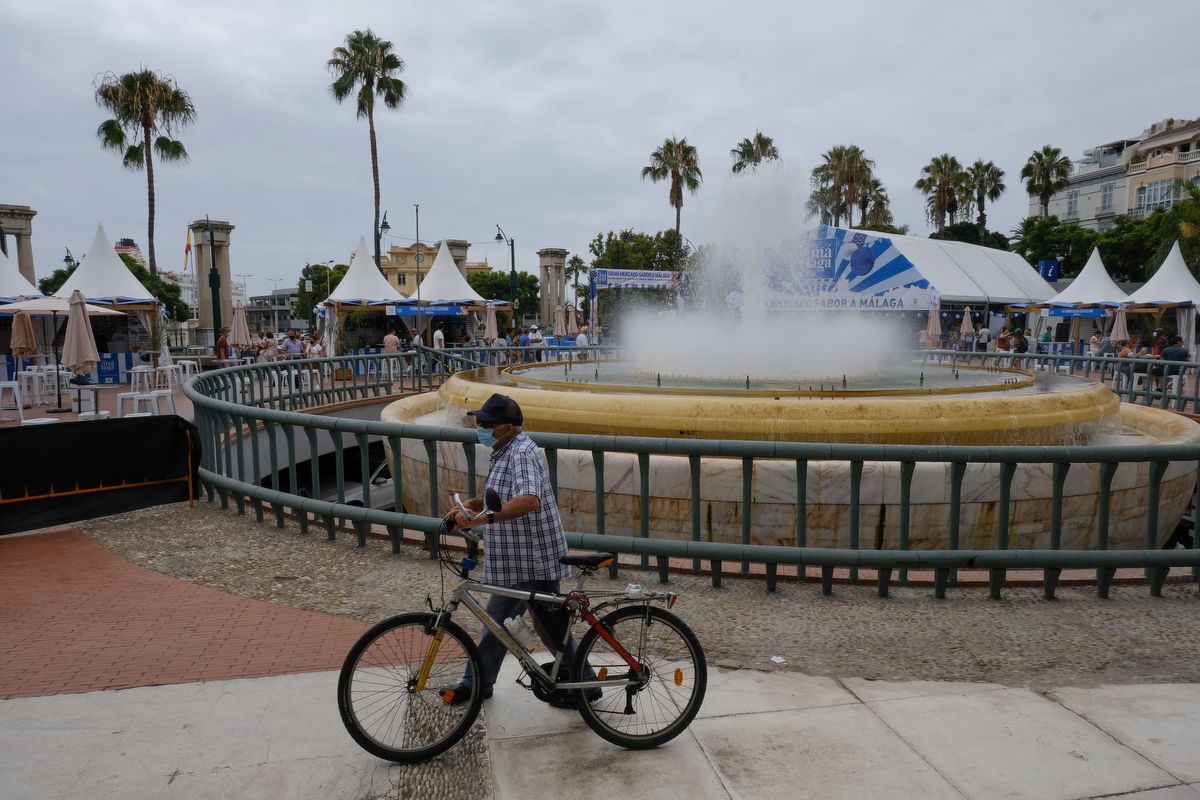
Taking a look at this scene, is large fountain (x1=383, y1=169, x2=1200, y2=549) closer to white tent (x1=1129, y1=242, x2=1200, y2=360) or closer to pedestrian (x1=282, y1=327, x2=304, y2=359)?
pedestrian (x1=282, y1=327, x2=304, y2=359)

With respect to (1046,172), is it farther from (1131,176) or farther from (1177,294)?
(1177,294)

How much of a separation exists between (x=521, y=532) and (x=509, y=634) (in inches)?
17.7

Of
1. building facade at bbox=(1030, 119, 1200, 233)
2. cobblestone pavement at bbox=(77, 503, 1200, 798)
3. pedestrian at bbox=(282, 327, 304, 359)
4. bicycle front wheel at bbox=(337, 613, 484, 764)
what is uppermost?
building facade at bbox=(1030, 119, 1200, 233)

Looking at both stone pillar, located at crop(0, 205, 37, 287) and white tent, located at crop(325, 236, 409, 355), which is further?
stone pillar, located at crop(0, 205, 37, 287)

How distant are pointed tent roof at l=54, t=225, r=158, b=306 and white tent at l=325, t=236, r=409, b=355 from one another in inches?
253

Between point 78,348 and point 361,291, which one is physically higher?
point 361,291

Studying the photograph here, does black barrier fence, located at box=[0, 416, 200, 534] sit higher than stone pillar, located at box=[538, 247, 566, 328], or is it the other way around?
stone pillar, located at box=[538, 247, 566, 328]

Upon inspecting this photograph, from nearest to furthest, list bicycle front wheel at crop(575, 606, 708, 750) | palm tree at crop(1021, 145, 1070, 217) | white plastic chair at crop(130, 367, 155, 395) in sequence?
bicycle front wheel at crop(575, 606, 708, 750) → white plastic chair at crop(130, 367, 155, 395) → palm tree at crop(1021, 145, 1070, 217)

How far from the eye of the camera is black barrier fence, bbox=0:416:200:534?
22.9 feet

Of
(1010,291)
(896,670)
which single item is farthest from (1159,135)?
(896,670)

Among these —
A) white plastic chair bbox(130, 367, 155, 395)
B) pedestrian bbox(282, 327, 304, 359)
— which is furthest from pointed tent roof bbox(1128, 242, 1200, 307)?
white plastic chair bbox(130, 367, 155, 395)

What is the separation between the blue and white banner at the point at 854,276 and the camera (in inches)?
1387

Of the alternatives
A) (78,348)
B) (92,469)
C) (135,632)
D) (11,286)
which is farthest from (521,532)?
(11,286)

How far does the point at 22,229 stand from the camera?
37781mm
